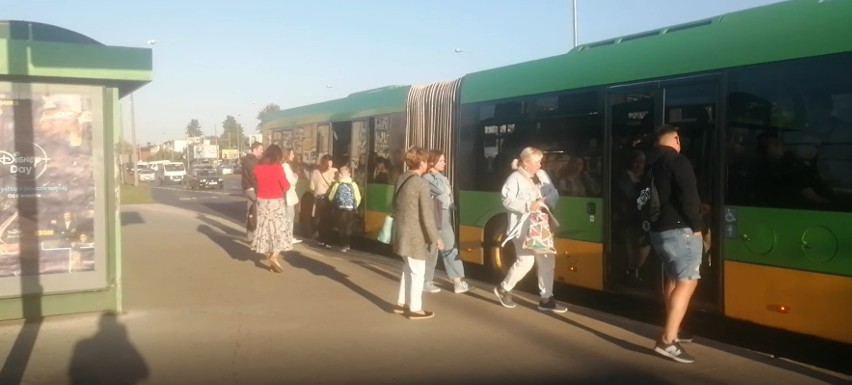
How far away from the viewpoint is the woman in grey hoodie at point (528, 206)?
888cm

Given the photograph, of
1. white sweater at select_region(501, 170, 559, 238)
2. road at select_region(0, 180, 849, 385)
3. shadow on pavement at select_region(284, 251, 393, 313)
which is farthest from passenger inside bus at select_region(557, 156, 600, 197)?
shadow on pavement at select_region(284, 251, 393, 313)

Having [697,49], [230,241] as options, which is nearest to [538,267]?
[697,49]

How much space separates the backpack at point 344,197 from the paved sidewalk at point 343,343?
2930 millimetres

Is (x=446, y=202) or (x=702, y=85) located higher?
(x=702, y=85)

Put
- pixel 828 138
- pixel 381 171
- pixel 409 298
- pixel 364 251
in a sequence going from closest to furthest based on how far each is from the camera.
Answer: pixel 828 138 → pixel 409 298 → pixel 381 171 → pixel 364 251

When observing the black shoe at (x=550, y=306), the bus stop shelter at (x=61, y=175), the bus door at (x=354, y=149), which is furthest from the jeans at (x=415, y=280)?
the bus door at (x=354, y=149)

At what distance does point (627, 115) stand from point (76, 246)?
6023mm

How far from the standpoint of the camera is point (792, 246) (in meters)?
7.02

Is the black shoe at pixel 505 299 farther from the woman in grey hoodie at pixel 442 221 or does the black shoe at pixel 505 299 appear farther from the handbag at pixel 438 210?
the handbag at pixel 438 210

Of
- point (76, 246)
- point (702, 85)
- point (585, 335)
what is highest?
point (702, 85)

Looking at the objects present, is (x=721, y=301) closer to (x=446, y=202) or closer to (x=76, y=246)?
(x=446, y=202)

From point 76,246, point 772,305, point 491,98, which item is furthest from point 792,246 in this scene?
point 76,246

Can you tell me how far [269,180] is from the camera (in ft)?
38.3

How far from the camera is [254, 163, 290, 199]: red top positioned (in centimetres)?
1166
